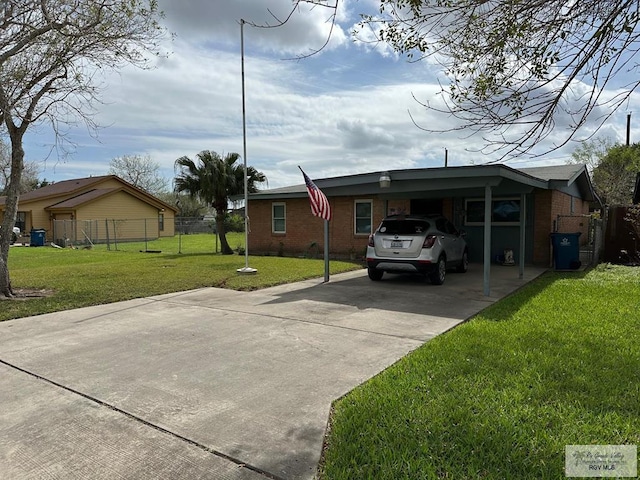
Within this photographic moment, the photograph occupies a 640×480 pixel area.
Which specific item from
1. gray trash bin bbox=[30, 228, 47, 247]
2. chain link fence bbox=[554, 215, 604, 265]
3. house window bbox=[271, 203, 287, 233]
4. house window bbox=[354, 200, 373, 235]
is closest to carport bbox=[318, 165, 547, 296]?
chain link fence bbox=[554, 215, 604, 265]

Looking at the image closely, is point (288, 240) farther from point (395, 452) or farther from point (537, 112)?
point (395, 452)

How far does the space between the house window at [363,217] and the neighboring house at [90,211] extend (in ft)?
58.2

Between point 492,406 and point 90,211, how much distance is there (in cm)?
3473

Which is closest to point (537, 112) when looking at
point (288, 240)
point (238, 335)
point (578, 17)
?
point (578, 17)

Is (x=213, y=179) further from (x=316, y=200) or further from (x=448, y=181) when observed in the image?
(x=448, y=181)

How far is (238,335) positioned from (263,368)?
1.42 meters

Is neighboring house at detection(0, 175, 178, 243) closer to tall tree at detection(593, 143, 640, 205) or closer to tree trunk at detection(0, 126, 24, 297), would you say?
tree trunk at detection(0, 126, 24, 297)

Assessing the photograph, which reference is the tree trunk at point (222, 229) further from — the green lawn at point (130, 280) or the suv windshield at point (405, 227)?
the suv windshield at point (405, 227)

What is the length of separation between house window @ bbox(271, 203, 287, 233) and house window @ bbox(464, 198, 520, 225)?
299 inches

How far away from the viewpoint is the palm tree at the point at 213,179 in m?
18.9

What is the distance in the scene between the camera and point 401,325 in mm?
6332

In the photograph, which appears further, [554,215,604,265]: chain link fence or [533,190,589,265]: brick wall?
[554,215,604,265]: chain link fence

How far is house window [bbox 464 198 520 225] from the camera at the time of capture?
13922 mm

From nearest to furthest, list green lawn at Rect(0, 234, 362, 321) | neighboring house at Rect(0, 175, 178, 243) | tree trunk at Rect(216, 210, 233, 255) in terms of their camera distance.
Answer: green lawn at Rect(0, 234, 362, 321)
tree trunk at Rect(216, 210, 233, 255)
neighboring house at Rect(0, 175, 178, 243)
